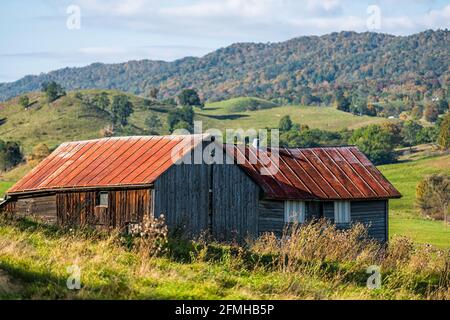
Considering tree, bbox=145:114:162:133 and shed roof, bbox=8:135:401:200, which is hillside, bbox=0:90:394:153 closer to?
tree, bbox=145:114:162:133

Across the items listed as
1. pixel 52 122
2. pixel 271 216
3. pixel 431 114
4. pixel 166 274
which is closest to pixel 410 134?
pixel 431 114

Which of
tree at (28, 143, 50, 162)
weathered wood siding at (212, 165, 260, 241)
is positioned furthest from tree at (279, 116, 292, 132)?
weathered wood siding at (212, 165, 260, 241)

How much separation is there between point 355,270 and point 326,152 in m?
21.9

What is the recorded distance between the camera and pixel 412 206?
8112cm

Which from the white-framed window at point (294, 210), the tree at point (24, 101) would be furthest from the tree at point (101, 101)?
the white-framed window at point (294, 210)

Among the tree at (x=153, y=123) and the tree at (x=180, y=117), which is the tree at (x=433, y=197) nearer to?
the tree at (x=153, y=123)

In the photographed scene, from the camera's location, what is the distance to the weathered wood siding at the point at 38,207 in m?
31.1

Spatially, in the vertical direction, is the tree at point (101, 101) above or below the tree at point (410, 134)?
above

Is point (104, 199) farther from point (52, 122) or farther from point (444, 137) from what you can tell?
point (52, 122)

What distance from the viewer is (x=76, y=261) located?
1245 cm

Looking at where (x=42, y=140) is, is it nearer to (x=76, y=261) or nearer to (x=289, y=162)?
(x=289, y=162)

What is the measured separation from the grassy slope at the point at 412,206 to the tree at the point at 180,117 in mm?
56208

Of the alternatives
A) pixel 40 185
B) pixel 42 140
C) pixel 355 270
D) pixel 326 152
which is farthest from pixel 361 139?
pixel 355 270

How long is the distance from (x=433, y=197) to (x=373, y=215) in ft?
147
